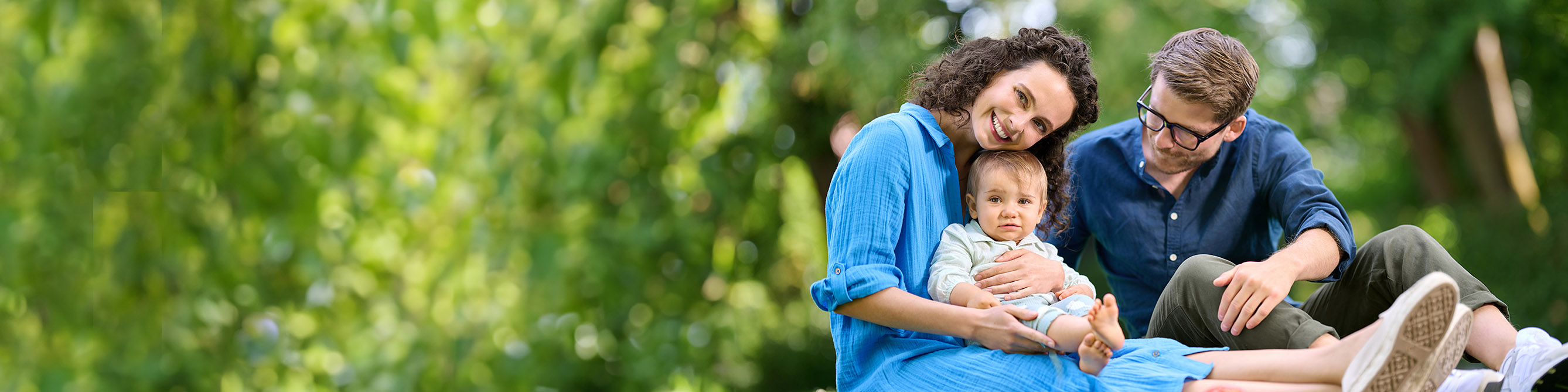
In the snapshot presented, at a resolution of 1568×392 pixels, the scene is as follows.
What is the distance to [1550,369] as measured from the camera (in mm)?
1260

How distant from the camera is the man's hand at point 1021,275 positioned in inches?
52.4

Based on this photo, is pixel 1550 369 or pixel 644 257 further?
pixel 644 257

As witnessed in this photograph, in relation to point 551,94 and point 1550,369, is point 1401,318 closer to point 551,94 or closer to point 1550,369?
point 1550,369

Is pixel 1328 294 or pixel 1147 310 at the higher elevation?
pixel 1147 310

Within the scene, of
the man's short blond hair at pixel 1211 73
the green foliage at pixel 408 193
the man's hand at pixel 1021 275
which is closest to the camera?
the man's hand at pixel 1021 275

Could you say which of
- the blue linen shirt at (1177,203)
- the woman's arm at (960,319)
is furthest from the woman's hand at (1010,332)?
the blue linen shirt at (1177,203)

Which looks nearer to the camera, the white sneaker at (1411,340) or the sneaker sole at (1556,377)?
the white sneaker at (1411,340)

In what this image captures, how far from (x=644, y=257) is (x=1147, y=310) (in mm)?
1674

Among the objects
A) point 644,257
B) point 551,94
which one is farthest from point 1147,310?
point 551,94

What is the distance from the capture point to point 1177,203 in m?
1.79

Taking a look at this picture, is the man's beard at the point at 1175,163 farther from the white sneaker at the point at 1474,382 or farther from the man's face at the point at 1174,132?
the white sneaker at the point at 1474,382

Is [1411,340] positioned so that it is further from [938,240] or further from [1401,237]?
[938,240]

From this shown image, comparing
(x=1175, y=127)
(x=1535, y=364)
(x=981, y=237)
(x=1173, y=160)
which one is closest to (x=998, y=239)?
(x=981, y=237)

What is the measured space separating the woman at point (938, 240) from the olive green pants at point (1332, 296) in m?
0.13
